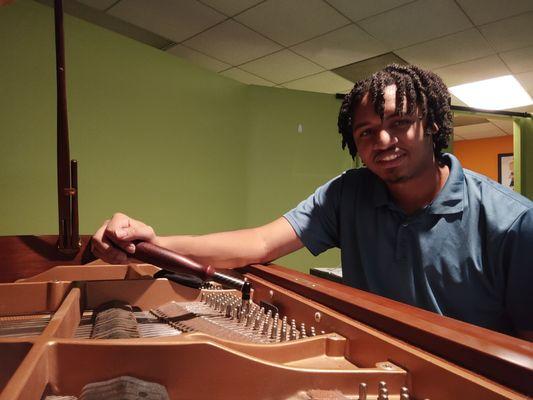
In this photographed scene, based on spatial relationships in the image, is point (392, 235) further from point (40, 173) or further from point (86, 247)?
point (40, 173)

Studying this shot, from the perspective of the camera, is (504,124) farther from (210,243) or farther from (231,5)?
(210,243)

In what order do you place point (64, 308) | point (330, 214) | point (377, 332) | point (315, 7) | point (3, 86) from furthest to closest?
point (315, 7) → point (3, 86) → point (330, 214) → point (64, 308) → point (377, 332)

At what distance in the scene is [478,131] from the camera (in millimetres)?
8812

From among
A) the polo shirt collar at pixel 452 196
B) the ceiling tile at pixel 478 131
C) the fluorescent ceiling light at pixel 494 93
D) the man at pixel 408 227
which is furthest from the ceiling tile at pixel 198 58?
the ceiling tile at pixel 478 131

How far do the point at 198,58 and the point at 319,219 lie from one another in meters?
3.19

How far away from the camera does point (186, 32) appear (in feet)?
12.1

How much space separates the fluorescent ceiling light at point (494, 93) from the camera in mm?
5172

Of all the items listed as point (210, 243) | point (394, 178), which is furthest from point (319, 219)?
point (210, 243)

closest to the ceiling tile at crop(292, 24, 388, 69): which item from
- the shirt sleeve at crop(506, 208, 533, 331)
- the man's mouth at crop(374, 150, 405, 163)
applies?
the man's mouth at crop(374, 150, 405, 163)

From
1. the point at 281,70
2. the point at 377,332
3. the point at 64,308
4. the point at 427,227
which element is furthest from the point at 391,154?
the point at 281,70

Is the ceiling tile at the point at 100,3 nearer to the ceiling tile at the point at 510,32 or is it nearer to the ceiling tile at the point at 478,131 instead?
the ceiling tile at the point at 510,32

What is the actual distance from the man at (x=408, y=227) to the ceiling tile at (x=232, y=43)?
2.38 metres

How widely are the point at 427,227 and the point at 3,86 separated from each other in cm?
303

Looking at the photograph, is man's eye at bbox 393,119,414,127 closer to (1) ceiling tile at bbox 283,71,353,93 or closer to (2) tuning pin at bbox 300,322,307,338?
(2) tuning pin at bbox 300,322,307,338
